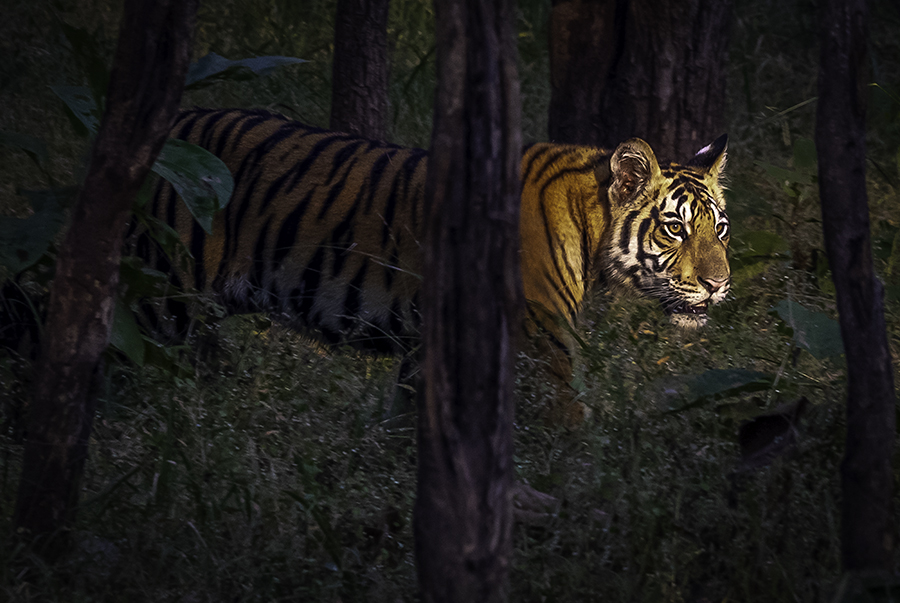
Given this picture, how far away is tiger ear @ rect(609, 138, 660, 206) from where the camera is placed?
354 cm

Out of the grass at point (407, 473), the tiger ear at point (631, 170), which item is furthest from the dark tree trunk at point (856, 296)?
the tiger ear at point (631, 170)

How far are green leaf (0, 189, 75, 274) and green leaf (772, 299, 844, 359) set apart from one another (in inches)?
87.8

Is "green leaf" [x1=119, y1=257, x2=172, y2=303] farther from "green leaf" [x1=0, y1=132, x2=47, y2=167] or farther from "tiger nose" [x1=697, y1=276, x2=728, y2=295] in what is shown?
"tiger nose" [x1=697, y1=276, x2=728, y2=295]

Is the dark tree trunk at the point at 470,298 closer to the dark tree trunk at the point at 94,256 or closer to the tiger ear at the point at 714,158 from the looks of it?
the dark tree trunk at the point at 94,256

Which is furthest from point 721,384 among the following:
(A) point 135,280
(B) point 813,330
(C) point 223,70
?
(C) point 223,70

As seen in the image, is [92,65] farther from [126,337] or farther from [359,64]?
[359,64]

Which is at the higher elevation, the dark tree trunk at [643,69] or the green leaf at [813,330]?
the dark tree trunk at [643,69]

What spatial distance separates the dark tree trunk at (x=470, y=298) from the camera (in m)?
1.52

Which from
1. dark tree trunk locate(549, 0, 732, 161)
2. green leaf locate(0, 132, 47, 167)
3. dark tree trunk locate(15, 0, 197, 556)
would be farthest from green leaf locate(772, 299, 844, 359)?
green leaf locate(0, 132, 47, 167)

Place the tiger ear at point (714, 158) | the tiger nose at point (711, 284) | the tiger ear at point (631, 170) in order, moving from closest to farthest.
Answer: the tiger ear at point (631, 170) → the tiger nose at point (711, 284) → the tiger ear at point (714, 158)

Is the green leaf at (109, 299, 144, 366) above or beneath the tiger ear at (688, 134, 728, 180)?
beneath

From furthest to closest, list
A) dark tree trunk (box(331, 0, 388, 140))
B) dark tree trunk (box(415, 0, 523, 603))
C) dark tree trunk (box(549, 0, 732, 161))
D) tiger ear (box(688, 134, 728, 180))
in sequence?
1. dark tree trunk (box(331, 0, 388, 140))
2. dark tree trunk (box(549, 0, 732, 161))
3. tiger ear (box(688, 134, 728, 180))
4. dark tree trunk (box(415, 0, 523, 603))

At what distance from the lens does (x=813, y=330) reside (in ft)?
9.73

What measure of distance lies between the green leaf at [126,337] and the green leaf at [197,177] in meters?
0.38
